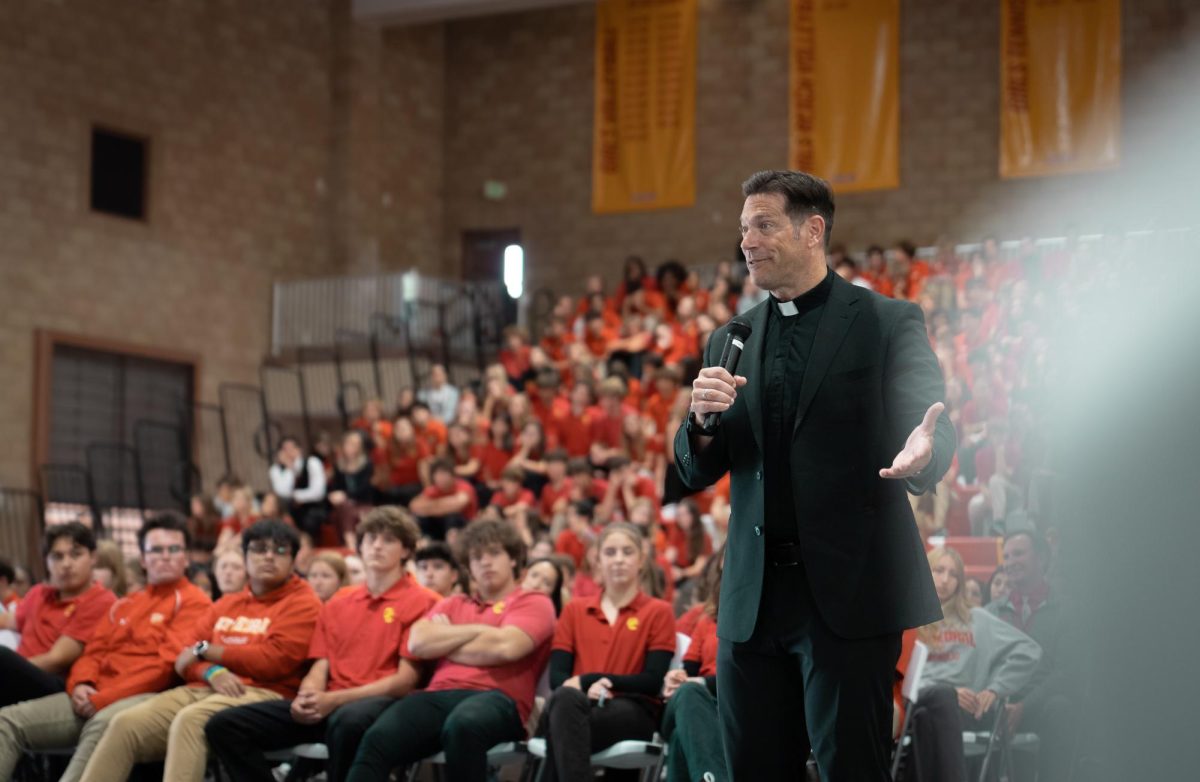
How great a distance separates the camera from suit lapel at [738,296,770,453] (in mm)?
2820

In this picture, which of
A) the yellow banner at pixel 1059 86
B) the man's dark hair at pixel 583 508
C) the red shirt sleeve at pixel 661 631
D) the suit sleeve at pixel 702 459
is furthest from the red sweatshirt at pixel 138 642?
the yellow banner at pixel 1059 86

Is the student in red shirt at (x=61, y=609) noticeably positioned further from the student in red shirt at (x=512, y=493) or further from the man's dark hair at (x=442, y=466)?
the man's dark hair at (x=442, y=466)

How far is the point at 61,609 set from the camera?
6.67 metres

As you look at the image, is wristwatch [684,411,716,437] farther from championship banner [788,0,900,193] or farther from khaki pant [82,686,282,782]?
championship banner [788,0,900,193]

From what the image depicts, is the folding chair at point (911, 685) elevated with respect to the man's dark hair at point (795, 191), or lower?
lower

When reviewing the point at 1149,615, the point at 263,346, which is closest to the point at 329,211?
the point at 263,346

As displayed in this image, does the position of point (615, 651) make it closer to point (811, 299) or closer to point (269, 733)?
point (269, 733)

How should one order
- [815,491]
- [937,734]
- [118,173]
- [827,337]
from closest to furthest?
[815,491] → [827,337] → [937,734] → [118,173]

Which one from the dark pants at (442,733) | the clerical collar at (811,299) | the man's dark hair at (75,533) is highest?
the clerical collar at (811,299)

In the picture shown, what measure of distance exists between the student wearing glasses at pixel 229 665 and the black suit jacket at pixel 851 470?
320 centimetres

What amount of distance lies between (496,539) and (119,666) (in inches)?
63.9

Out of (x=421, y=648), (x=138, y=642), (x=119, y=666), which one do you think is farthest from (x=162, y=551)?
(x=421, y=648)

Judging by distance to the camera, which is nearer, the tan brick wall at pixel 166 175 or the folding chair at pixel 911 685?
the folding chair at pixel 911 685

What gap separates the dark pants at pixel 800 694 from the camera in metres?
2.63
